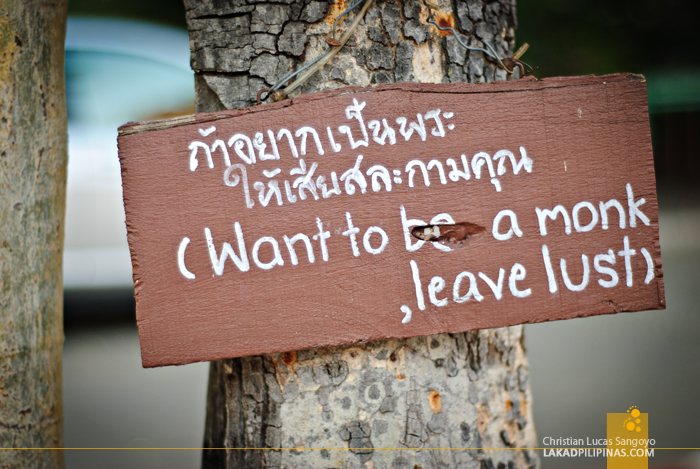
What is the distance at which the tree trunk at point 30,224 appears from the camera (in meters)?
1.11

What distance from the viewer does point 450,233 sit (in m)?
1.01

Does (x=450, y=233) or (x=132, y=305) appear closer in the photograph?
(x=450, y=233)

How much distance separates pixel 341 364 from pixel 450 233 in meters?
0.35

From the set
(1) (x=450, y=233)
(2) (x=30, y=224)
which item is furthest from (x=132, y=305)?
(1) (x=450, y=233)

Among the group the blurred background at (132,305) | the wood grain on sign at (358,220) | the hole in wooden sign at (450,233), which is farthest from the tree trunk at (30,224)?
the blurred background at (132,305)

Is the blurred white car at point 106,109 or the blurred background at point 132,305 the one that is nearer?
the blurred background at point 132,305

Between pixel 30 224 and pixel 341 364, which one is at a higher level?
pixel 30 224

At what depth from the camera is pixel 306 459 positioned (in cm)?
103

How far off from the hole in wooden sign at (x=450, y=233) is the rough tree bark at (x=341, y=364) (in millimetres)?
217


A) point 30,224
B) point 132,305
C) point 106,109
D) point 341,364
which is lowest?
point 341,364

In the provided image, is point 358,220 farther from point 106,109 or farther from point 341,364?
point 106,109

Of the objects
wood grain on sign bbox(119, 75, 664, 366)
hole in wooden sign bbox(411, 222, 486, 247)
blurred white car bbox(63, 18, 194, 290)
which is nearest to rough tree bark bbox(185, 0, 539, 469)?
wood grain on sign bbox(119, 75, 664, 366)

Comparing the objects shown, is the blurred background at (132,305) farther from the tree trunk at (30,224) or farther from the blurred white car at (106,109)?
the tree trunk at (30,224)

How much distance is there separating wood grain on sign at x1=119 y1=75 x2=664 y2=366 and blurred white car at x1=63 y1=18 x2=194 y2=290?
224 cm
